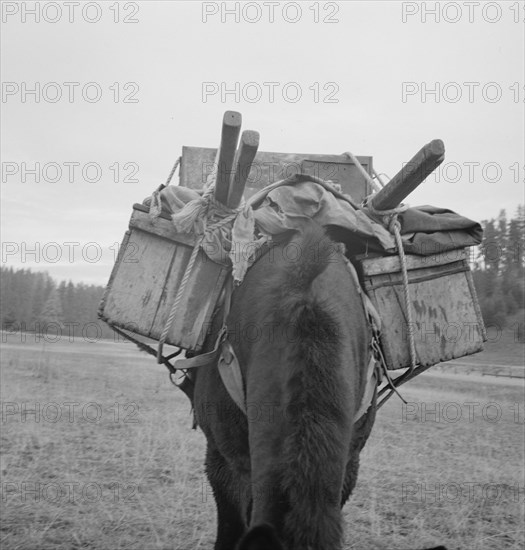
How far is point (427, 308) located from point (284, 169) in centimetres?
216

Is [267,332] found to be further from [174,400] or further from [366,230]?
[174,400]

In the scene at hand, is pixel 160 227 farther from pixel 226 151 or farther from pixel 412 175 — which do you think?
pixel 412 175

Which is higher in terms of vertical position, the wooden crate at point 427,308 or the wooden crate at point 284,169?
the wooden crate at point 284,169

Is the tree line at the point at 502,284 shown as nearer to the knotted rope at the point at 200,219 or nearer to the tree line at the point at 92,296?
the tree line at the point at 92,296

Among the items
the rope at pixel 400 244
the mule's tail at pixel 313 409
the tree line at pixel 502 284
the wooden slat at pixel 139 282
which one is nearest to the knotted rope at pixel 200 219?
the wooden slat at pixel 139 282

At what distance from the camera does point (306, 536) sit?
177cm

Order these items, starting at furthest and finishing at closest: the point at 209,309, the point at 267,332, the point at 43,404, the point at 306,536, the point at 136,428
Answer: the point at 43,404
the point at 136,428
the point at 209,309
the point at 267,332
the point at 306,536

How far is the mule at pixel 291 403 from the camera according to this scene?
74.5 inches

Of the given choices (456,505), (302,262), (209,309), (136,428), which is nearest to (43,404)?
(136,428)

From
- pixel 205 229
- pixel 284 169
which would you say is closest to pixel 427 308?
pixel 205 229

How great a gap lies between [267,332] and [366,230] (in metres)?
1.19

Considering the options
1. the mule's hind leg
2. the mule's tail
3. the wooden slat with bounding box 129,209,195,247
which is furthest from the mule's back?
the wooden slat with bounding box 129,209,195,247

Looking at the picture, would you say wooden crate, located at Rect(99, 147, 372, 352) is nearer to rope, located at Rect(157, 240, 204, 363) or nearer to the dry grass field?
rope, located at Rect(157, 240, 204, 363)

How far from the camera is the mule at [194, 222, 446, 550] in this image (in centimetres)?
189
